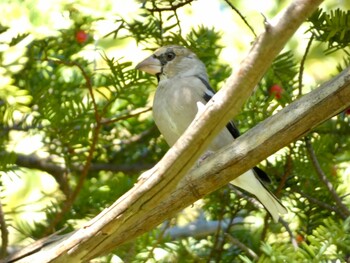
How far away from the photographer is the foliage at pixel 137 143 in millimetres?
2627

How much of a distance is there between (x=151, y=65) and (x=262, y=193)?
2.67 ft

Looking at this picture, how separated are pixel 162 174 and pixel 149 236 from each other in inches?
29.0

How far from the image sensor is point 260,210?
9.91 ft

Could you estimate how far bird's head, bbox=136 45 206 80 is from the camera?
3369mm

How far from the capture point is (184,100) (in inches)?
127

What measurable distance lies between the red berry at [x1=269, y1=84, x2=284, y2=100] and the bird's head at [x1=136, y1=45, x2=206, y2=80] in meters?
0.47

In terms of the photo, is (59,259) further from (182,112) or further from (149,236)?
(182,112)

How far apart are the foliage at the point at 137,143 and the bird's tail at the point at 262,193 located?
0.05 m

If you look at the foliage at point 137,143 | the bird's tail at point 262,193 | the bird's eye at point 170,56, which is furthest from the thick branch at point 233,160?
the bird's eye at point 170,56

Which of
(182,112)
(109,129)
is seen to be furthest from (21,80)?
(182,112)

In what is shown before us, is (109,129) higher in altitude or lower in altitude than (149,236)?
higher

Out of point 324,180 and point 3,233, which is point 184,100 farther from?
point 3,233

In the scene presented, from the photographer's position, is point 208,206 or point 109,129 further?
point 109,129

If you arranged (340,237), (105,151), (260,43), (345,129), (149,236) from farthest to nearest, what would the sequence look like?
(105,151)
(345,129)
(149,236)
(340,237)
(260,43)
